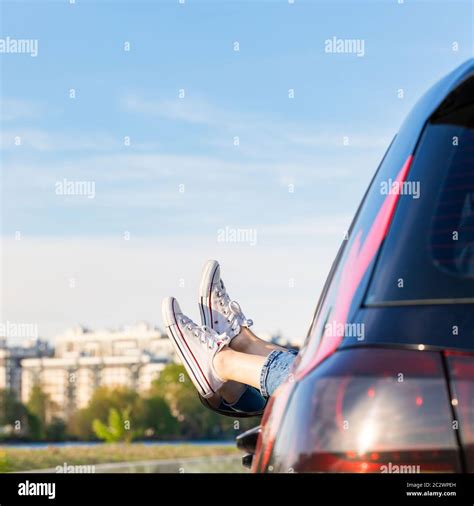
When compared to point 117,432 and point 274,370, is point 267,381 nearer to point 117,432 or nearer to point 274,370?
point 274,370

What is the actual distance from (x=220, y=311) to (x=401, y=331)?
2752mm

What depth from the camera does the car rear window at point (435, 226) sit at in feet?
5.41

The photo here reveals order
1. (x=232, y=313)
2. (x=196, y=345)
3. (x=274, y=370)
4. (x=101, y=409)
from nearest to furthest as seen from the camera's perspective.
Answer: (x=274, y=370) → (x=196, y=345) → (x=232, y=313) → (x=101, y=409)

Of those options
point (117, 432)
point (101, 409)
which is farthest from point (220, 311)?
point (101, 409)

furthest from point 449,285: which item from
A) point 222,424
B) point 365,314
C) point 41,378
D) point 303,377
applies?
point 41,378

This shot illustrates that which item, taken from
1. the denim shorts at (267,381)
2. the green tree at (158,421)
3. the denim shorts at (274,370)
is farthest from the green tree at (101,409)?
the denim shorts at (274,370)

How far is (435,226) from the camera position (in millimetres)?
1754

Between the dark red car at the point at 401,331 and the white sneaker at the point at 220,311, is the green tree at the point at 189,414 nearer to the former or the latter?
the white sneaker at the point at 220,311

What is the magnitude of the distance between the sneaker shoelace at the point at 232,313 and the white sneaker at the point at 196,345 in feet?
0.54

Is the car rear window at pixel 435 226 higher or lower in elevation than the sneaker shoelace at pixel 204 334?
higher

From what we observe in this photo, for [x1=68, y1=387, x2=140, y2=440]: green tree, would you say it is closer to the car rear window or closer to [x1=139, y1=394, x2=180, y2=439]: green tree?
[x1=139, y1=394, x2=180, y2=439]: green tree

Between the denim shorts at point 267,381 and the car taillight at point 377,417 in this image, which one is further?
the denim shorts at point 267,381

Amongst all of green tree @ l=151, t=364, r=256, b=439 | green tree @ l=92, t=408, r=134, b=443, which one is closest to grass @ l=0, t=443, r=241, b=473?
green tree @ l=92, t=408, r=134, b=443

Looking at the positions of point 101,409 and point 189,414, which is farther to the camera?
point 101,409
